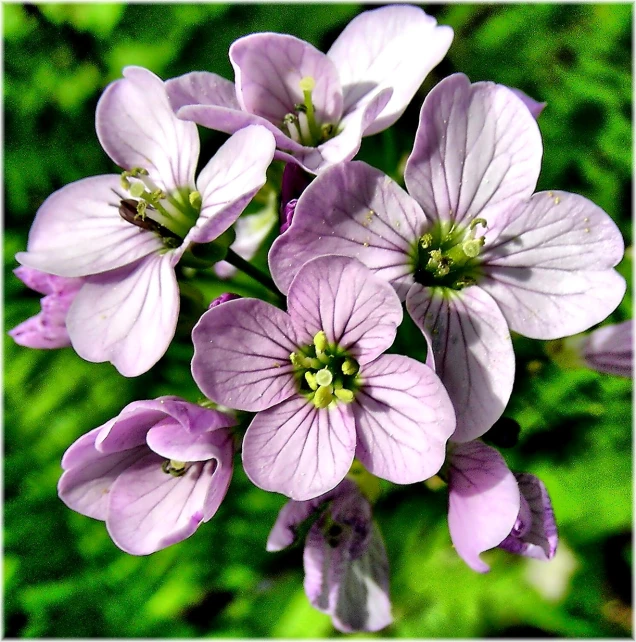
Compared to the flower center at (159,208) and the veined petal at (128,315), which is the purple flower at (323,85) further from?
the veined petal at (128,315)

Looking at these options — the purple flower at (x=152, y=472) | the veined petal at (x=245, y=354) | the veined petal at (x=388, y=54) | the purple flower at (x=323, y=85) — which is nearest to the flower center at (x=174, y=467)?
the purple flower at (x=152, y=472)

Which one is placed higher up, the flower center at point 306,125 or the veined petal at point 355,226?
the flower center at point 306,125

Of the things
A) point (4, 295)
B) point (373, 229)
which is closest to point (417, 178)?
point (373, 229)

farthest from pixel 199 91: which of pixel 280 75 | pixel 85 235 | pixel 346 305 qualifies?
pixel 346 305

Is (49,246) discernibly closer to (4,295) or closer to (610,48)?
(4,295)

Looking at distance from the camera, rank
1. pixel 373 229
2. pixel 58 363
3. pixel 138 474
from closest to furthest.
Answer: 1. pixel 373 229
2. pixel 138 474
3. pixel 58 363
